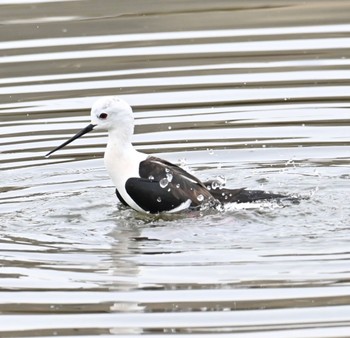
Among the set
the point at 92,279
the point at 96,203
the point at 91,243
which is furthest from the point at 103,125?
the point at 92,279

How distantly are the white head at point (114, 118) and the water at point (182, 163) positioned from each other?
26.3 inches

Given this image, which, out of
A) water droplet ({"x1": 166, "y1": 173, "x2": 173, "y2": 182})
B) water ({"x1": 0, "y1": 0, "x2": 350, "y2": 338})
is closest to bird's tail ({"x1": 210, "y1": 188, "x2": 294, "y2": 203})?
water ({"x1": 0, "y1": 0, "x2": 350, "y2": 338})

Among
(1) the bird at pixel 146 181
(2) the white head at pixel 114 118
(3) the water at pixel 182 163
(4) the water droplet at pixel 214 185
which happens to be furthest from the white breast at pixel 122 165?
(4) the water droplet at pixel 214 185

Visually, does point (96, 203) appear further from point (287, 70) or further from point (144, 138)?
point (287, 70)

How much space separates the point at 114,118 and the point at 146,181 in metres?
0.66

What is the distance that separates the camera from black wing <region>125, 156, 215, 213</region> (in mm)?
13047

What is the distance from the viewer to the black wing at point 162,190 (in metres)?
13.0

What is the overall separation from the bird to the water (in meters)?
0.15

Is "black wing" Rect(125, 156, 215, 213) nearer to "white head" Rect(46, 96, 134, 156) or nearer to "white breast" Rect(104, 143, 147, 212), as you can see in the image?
"white breast" Rect(104, 143, 147, 212)

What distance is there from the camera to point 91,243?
39.8 feet

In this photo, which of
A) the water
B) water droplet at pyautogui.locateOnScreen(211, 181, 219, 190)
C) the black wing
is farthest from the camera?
water droplet at pyautogui.locateOnScreen(211, 181, 219, 190)

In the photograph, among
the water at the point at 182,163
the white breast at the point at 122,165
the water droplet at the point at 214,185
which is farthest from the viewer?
the water droplet at the point at 214,185

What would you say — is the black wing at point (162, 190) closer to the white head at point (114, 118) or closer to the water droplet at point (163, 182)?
the water droplet at point (163, 182)

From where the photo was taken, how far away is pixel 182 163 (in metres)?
14.8
